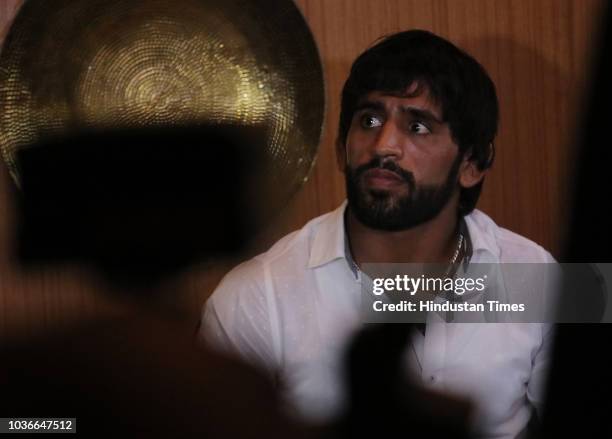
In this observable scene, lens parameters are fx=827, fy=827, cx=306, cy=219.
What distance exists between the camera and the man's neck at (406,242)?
1567 mm

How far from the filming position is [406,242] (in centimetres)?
157

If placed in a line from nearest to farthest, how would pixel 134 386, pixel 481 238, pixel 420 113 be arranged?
pixel 134 386
pixel 420 113
pixel 481 238

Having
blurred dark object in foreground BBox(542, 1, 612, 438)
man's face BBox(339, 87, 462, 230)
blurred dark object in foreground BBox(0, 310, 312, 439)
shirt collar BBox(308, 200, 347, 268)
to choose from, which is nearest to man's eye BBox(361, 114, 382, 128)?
man's face BBox(339, 87, 462, 230)

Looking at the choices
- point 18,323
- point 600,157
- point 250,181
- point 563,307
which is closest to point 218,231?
point 250,181

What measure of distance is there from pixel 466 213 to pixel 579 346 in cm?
37

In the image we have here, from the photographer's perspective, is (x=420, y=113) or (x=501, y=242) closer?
(x=420, y=113)

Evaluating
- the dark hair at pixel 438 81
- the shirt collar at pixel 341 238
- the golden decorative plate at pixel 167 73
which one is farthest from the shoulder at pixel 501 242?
the golden decorative plate at pixel 167 73

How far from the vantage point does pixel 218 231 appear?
157 centimetres

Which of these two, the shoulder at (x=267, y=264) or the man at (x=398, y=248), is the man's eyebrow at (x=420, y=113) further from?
the shoulder at (x=267, y=264)

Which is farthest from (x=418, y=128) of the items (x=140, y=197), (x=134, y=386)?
(x=134, y=386)

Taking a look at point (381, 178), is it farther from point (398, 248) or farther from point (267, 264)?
point (267, 264)

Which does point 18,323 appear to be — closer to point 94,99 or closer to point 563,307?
point 94,99

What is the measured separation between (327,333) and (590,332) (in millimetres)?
533

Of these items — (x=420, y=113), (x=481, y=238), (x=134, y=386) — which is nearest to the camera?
(x=134, y=386)
